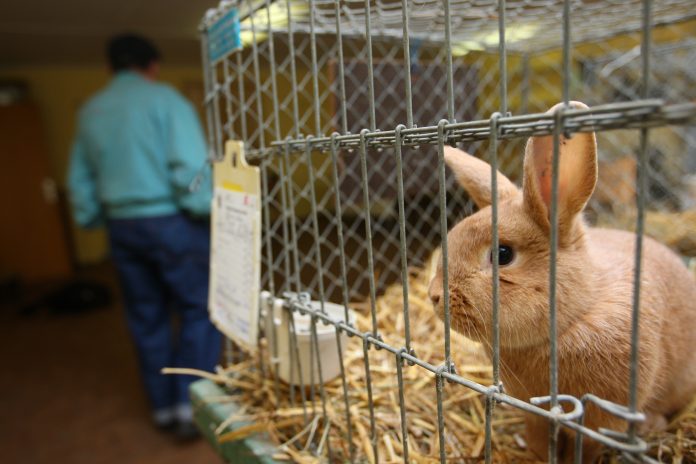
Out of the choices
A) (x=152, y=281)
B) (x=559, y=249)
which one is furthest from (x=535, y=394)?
(x=152, y=281)

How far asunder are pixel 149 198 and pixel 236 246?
1072mm

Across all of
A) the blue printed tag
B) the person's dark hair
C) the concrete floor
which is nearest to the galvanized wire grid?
the blue printed tag

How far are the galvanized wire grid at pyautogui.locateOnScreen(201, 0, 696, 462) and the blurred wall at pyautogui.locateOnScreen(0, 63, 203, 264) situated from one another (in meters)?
4.26

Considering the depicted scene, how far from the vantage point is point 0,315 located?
374cm

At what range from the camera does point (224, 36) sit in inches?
32.4

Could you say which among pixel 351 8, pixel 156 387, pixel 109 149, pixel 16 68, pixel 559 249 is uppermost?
pixel 16 68

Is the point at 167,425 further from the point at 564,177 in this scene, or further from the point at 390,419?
the point at 564,177

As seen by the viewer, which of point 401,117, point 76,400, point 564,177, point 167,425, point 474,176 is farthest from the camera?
point 76,400

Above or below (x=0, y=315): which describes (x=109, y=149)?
above

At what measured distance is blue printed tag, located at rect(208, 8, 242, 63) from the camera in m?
0.78

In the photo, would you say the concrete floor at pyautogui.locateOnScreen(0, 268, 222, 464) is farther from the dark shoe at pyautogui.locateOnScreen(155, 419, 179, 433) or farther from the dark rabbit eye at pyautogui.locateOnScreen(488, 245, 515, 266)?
the dark rabbit eye at pyautogui.locateOnScreen(488, 245, 515, 266)

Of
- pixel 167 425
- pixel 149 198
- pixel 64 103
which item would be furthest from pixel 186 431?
pixel 64 103

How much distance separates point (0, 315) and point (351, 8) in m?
3.91

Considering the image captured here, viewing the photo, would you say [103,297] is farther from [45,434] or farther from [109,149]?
[109,149]
